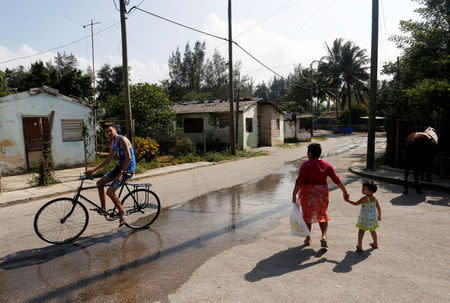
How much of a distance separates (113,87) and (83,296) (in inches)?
1723

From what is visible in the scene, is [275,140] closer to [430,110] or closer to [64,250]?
[430,110]

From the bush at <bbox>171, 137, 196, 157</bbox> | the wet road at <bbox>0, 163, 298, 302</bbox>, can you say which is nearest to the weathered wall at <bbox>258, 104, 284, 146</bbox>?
the bush at <bbox>171, 137, 196, 157</bbox>

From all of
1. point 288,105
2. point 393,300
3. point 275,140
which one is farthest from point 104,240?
point 288,105

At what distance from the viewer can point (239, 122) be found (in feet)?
68.3

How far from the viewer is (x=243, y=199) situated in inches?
291

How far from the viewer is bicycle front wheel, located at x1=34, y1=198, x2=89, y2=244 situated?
466cm

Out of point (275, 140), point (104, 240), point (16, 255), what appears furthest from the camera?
point (275, 140)

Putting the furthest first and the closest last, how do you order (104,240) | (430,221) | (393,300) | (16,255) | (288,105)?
(288,105) < (430,221) < (104,240) < (16,255) < (393,300)

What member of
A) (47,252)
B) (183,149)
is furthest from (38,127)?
(47,252)

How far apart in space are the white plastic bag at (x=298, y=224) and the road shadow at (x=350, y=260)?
20.2 inches

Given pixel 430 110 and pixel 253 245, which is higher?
pixel 430 110

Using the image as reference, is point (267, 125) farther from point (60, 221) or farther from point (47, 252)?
point (47, 252)

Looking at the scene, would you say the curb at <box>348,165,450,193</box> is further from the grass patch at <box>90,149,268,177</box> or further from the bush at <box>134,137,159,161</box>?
the bush at <box>134,137,159,161</box>

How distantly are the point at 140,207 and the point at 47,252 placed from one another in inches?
62.4
